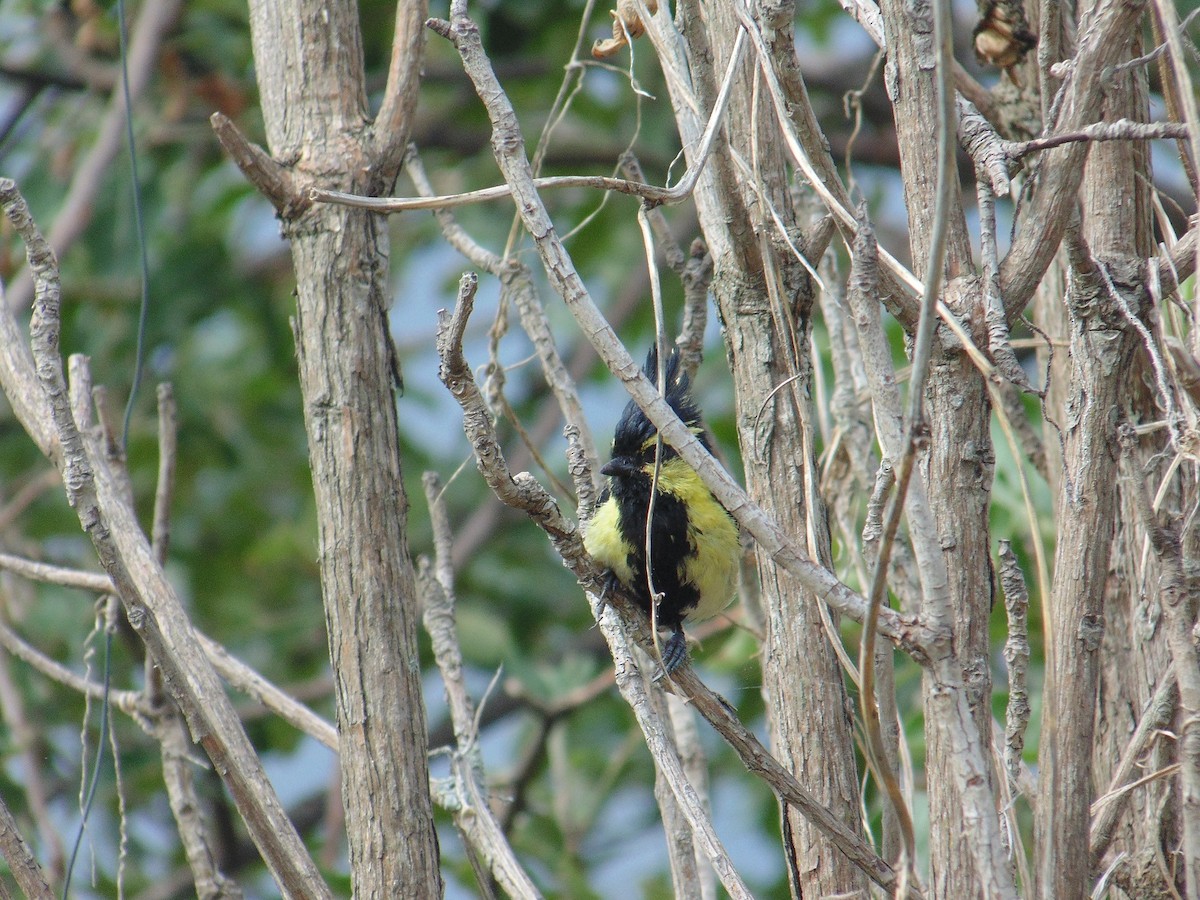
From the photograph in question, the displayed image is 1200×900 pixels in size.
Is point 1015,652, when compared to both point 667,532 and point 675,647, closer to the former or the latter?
point 675,647

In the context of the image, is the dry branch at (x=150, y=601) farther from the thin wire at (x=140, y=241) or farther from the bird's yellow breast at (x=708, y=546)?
the bird's yellow breast at (x=708, y=546)

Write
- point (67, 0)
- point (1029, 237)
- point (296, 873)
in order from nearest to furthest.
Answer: point (1029, 237), point (296, 873), point (67, 0)

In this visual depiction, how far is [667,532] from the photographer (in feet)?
8.50

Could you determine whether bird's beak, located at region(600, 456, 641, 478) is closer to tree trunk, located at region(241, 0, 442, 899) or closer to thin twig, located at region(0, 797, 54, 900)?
tree trunk, located at region(241, 0, 442, 899)

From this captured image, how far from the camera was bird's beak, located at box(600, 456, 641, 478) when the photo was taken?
2.45 metres

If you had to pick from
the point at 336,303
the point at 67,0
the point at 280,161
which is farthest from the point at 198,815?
the point at 67,0

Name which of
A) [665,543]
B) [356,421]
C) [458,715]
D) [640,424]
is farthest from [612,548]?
[356,421]

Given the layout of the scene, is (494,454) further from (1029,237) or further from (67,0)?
(67,0)

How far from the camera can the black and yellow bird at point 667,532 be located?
2510mm

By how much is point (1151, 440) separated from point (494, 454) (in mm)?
1036

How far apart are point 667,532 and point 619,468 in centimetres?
21

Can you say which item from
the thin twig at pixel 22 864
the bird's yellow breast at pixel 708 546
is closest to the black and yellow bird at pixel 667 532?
the bird's yellow breast at pixel 708 546

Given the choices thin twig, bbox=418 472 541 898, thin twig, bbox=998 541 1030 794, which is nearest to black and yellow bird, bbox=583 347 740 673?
thin twig, bbox=418 472 541 898

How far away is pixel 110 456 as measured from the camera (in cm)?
→ 211
